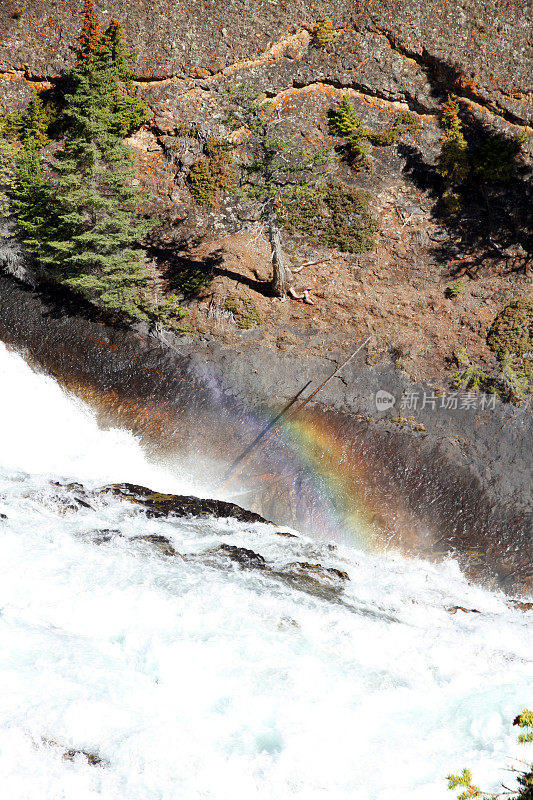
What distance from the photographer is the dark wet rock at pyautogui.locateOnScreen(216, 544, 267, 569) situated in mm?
10016

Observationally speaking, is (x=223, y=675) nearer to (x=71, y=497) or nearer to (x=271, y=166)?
(x=71, y=497)

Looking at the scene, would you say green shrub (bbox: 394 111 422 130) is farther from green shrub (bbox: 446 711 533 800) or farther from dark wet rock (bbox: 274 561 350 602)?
green shrub (bbox: 446 711 533 800)

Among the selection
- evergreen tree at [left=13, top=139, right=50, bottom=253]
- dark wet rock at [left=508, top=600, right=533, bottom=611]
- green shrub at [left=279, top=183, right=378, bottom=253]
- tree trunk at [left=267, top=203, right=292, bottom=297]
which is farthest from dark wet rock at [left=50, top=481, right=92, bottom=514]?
green shrub at [left=279, top=183, right=378, bottom=253]

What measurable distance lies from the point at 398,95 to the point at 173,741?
19243 mm

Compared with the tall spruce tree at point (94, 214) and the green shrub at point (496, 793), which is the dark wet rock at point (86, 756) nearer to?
the green shrub at point (496, 793)

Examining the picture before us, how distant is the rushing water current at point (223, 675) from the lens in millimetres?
5973

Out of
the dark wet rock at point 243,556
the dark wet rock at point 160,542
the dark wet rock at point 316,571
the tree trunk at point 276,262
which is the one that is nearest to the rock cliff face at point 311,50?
the tree trunk at point 276,262

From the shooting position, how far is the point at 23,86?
19688 mm

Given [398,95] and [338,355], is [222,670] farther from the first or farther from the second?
[398,95]

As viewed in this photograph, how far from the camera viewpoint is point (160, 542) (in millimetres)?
10328

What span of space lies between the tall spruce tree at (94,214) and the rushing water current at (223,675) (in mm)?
6912

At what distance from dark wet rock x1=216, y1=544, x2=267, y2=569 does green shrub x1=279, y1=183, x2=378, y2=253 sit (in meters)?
10.1

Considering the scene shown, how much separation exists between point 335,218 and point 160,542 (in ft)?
37.8

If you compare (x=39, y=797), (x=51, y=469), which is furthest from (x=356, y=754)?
(x=51, y=469)
